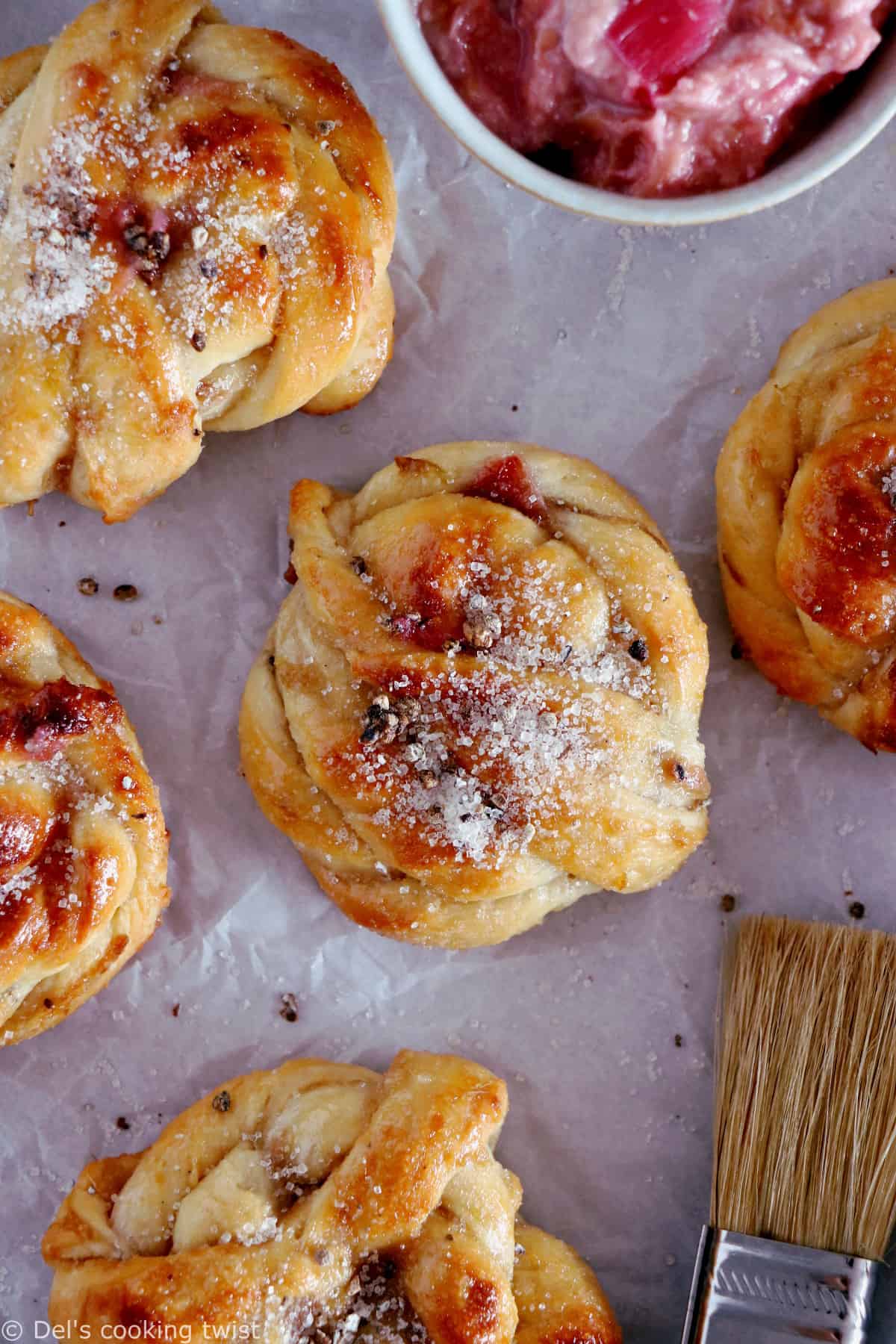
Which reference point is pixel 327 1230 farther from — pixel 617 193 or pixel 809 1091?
pixel 617 193

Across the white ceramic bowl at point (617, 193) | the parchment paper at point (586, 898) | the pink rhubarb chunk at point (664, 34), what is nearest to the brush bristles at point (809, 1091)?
the parchment paper at point (586, 898)

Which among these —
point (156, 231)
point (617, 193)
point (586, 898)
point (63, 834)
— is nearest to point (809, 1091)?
point (586, 898)

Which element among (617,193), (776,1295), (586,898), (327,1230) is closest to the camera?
(617,193)

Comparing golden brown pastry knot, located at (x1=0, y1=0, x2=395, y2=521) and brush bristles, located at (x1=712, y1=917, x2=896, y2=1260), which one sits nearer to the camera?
golden brown pastry knot, located at (x1=0, y1=0, x2=395, y2=521)

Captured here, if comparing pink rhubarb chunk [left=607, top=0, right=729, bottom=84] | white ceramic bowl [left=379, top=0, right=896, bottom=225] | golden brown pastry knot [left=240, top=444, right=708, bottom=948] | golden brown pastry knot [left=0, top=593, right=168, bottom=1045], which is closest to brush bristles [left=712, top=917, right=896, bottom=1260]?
golden brown pastry knot [left=240, top=444, right=708, bottom=948]

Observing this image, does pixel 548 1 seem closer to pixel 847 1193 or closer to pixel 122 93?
pixel 122 93

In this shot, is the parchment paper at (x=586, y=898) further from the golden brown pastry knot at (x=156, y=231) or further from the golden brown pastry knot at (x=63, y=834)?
the golden brown pastry knot at (x=156, y=231)

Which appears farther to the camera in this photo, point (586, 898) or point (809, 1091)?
point (586, 898)

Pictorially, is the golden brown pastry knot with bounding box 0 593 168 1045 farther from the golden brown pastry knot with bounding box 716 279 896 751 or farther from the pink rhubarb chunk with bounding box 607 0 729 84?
the pink rhubarb chunk with bounding box 607 0 729 84
